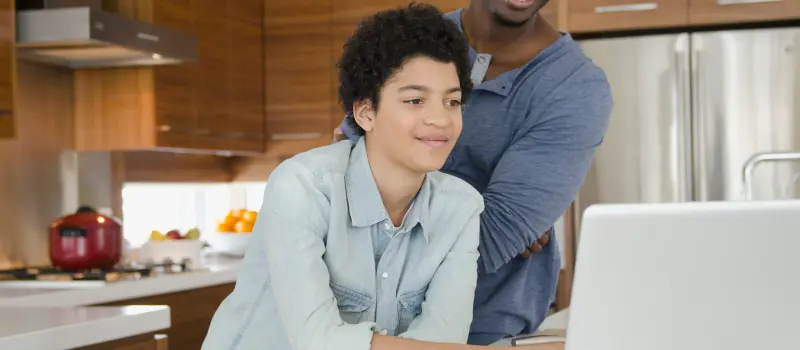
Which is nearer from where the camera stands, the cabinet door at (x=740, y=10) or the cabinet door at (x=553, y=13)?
the cabinet door at (x=740, y=10)

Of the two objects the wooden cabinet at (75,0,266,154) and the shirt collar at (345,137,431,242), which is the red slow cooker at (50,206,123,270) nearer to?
the wooden cabinet at (75,0,266,154)

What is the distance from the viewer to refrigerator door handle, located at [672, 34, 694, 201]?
157 inches

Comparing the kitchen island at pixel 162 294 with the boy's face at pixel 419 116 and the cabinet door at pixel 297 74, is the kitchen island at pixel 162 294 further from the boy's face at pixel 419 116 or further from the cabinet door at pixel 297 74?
the boy's face at pixel 419 116

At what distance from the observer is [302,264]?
1.34 metres

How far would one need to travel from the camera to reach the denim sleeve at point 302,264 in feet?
4.29

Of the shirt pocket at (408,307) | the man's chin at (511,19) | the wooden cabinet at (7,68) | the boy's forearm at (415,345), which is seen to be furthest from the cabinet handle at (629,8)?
the boy's forearm at (415,345)

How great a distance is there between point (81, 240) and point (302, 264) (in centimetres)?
226

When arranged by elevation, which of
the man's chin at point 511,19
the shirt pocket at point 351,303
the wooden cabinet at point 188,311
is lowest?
the wooden cabinet at point 188,311

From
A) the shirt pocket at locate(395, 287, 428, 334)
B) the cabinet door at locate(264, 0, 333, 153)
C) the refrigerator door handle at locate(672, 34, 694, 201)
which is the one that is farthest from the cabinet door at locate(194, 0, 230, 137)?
the shirt pocket at locate(395, 287, 428, 334)

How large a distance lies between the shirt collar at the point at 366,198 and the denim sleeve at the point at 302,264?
0.16ft

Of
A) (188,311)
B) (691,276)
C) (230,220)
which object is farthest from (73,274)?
(691,276)

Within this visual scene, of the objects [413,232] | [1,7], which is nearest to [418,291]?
[413,232]

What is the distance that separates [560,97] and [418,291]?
379 mm

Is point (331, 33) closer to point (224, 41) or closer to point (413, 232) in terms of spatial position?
point (224, 41)
